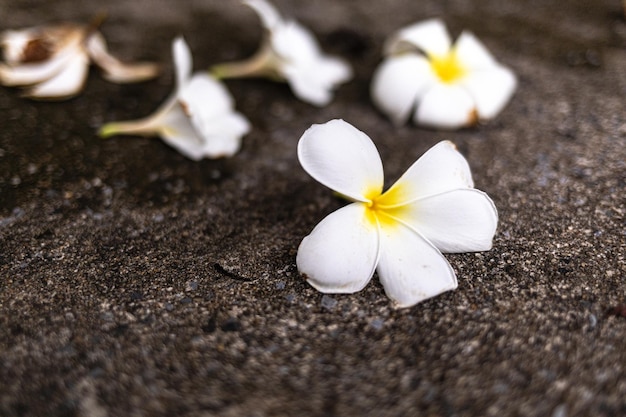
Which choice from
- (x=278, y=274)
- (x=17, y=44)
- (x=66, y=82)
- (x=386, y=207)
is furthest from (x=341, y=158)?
(x=17, y=44)

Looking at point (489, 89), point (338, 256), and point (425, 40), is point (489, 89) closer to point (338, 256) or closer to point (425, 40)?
point (425, 40)

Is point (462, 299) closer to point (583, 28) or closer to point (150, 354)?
point (150, 354)

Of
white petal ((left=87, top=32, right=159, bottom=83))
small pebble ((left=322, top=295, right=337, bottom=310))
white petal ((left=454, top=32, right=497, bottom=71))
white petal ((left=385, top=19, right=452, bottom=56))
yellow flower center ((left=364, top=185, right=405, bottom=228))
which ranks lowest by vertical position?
white petal ((left=87, top=32, right=159, bottom=83))

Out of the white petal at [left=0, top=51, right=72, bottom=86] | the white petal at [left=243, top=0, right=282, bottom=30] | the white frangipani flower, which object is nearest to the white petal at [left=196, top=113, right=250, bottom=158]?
the white frangipani flower

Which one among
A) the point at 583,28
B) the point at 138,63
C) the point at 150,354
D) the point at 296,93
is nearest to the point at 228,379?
the point at 150,354

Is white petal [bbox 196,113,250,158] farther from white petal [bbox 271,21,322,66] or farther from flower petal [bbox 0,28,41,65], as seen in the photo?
flower petal [bbox 0,28,41,65]

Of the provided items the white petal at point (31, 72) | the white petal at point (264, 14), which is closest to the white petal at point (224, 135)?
the white petal at point (264, 14)
